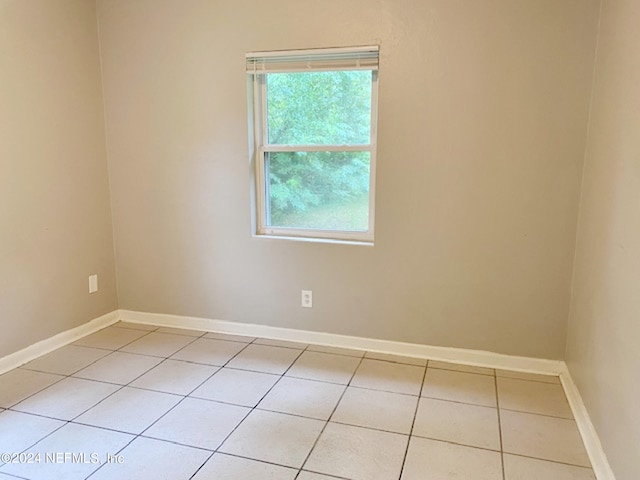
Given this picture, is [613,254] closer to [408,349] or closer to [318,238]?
[408,349]

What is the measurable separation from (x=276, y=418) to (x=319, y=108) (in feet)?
6.06

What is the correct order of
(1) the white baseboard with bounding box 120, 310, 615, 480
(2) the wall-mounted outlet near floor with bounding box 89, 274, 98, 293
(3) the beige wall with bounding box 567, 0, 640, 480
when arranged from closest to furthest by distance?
(3) the beige wall with bounding box 567, 0, 640, 480 < (1) the white baseboard with bounding box 120, 310, 615, 480 < (2) the wall-mounted outlet near floor with bounding box 89, 274, 98, 293

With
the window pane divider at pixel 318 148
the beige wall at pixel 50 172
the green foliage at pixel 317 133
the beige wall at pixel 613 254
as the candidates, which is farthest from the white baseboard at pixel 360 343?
the window pane divider at pixel 318 148

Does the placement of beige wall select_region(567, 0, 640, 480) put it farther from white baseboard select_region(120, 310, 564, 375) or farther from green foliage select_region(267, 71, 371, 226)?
green foliage select_region(267, 71, 371, 226)

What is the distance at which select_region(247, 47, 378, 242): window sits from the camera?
107 inches

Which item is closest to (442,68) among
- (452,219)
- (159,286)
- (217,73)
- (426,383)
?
(452,219)

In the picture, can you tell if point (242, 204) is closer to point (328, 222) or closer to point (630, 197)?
point (328, 222)

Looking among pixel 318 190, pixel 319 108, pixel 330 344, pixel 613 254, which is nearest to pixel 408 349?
pixel 330 344

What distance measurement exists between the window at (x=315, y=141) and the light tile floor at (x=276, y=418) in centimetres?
88

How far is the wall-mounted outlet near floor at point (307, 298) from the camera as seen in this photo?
9.71ft

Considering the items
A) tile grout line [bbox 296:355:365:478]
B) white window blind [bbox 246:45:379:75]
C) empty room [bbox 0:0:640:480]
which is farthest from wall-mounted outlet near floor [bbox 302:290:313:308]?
white window blind [bbox 246:45:379:75]

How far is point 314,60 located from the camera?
8.93ft

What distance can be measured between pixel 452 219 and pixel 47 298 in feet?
8.47

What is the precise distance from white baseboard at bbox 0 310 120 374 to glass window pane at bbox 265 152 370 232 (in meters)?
1.45
